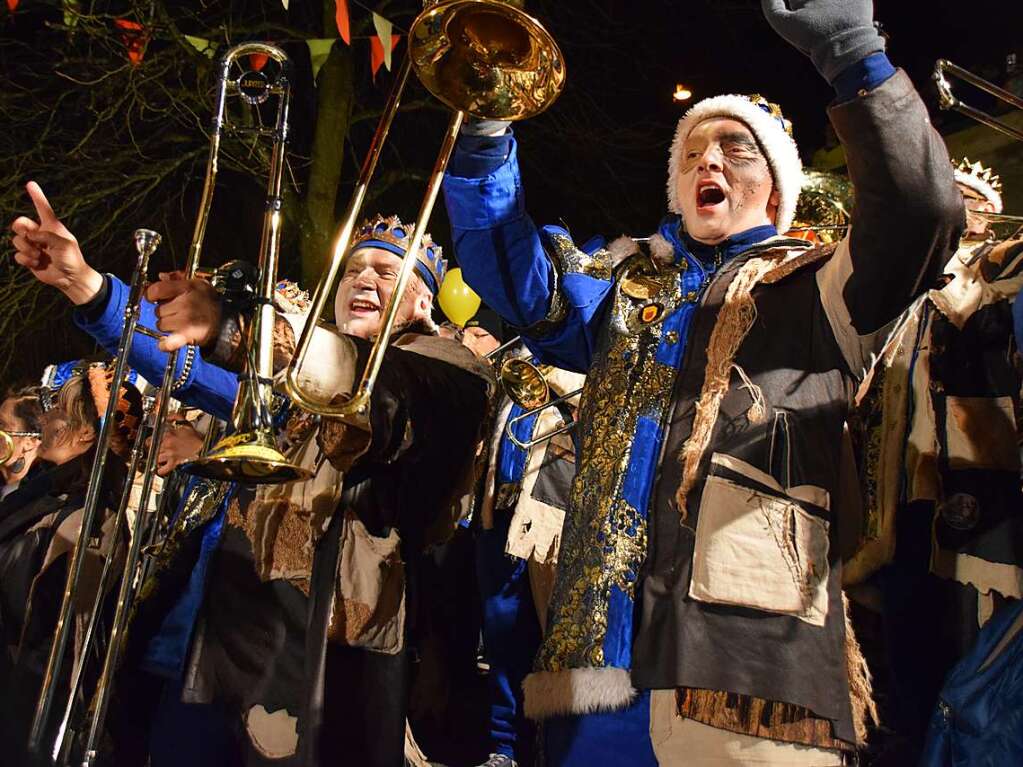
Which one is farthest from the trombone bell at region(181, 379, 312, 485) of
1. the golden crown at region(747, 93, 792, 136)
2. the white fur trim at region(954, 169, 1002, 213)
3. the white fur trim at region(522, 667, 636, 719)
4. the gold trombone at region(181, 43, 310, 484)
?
the white fur trim at region(954, 169, 1002, 213)

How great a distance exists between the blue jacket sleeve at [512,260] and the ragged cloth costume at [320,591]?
53 centimetres

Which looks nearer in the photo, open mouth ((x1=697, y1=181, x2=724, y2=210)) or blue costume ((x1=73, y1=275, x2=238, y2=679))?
open mouth ((x1=697, y1=181, x2=724, y2=210))

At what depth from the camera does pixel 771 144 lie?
8.55 feet

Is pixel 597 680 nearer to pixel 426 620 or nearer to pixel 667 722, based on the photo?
pixel 667 722

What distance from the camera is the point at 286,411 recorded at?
3.28 metres

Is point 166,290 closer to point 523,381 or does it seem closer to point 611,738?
point 611,738

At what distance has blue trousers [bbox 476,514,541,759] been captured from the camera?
170 inches

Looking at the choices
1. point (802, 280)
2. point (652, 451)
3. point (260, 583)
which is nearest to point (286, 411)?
point (260, 583)

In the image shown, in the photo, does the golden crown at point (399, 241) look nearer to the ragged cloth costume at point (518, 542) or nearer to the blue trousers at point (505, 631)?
the ragged cloth costume at point (518, 542)

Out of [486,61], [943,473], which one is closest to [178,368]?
[486,61]

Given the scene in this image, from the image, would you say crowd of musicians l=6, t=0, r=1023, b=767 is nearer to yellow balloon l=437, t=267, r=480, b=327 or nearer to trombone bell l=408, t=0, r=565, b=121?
trombone bell l=408, t=0, r=565, b=121

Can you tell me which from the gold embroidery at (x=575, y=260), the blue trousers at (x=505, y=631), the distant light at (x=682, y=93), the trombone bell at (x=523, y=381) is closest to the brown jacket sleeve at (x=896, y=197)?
the gold embroidery at (x=575, y=260)

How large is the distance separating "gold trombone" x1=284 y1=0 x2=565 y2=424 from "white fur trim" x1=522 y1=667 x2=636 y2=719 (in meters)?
0.79

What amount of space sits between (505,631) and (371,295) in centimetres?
180
